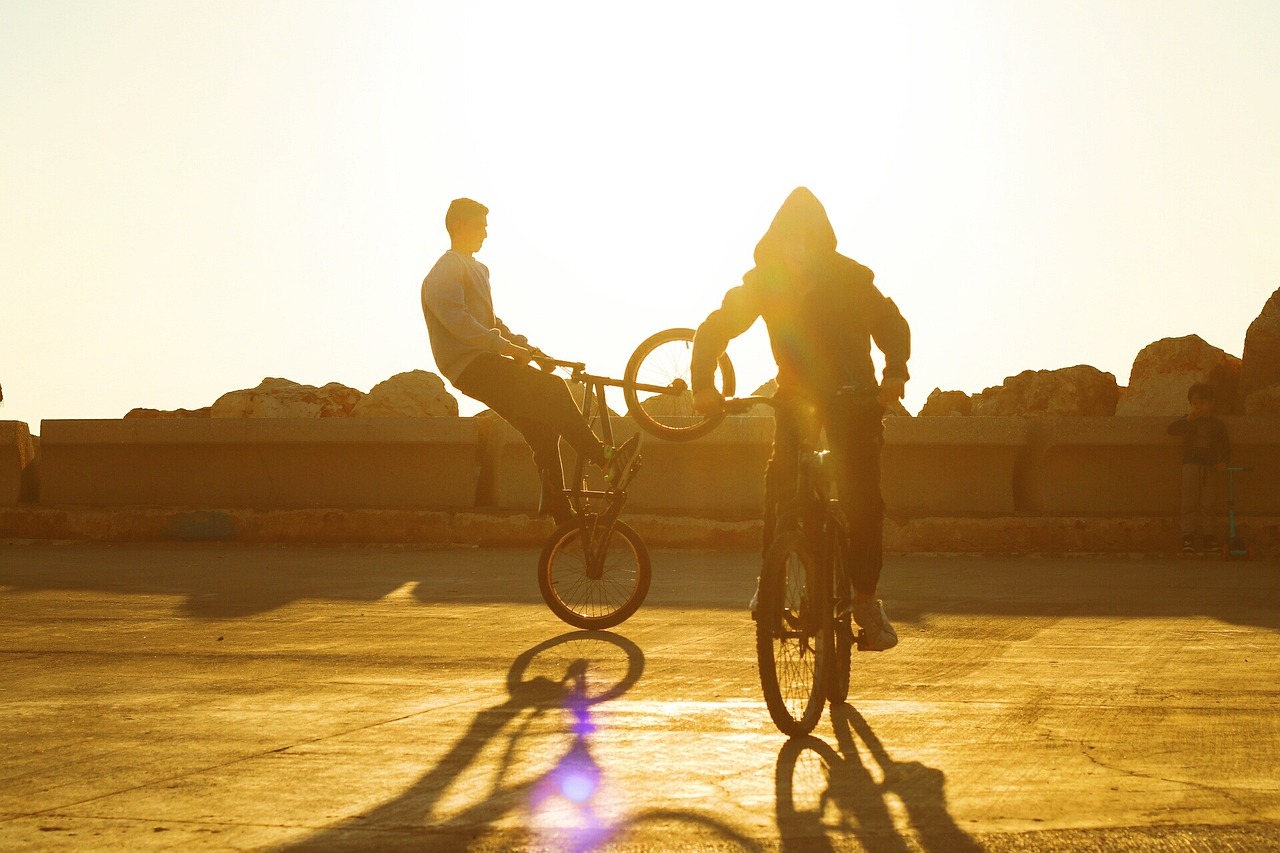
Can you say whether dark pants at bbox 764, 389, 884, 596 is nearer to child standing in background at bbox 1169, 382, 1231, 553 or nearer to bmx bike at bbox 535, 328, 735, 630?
bmx bike at bbox 535, 328, 735, 630

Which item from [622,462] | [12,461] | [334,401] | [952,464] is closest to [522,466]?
[952,464]

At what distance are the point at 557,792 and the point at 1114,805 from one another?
1.33 metres

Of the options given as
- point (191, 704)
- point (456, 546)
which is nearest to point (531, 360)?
point (191, 704)

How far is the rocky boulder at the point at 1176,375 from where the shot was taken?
15734 mm

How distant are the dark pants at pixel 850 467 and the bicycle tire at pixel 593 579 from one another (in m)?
2.46

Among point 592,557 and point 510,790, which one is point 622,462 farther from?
point 510,790

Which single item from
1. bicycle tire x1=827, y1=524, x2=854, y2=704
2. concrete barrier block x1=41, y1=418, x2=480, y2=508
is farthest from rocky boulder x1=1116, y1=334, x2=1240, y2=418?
bicycle tire x1=827, y1=524, x2=854, y2=704

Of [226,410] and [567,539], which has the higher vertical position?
[226,410]

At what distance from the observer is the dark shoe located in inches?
316

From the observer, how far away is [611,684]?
19.0ft

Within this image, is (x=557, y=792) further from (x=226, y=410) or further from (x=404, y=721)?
(x=226, y=410)

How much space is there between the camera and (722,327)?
5602 mm

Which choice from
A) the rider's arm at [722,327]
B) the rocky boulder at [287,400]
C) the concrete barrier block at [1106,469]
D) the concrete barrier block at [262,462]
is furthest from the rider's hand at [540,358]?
the rocky boulder at [287,400]

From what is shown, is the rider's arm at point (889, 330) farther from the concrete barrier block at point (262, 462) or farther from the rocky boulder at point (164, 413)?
the rocky boulder at point (164, 413)
